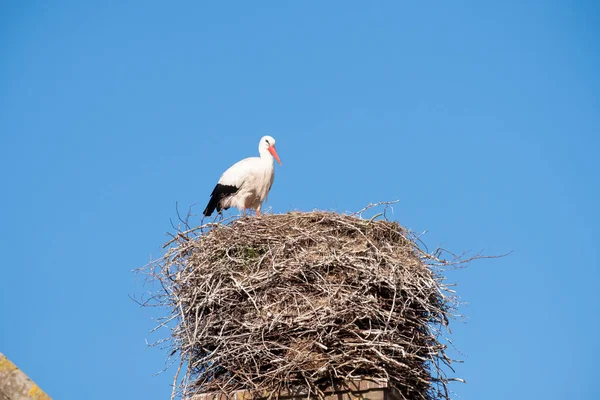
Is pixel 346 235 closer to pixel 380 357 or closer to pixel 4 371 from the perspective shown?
pixel 380 357

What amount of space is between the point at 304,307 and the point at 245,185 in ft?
13.4

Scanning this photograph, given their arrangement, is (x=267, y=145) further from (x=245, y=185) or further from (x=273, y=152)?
(x=245, y=185)

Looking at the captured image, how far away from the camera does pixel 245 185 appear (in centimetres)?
1167

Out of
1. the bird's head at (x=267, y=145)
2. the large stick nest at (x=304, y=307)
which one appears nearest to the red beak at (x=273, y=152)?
the bird's head at (x=267, y=145)

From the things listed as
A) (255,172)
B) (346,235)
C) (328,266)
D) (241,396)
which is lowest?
(241,396)

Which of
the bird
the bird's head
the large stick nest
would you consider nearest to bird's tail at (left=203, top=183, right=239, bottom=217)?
the bird

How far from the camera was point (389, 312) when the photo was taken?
7754 millimetres

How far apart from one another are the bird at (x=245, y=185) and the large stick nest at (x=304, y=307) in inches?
115

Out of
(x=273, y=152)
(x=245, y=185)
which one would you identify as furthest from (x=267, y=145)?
(x=245, y=185)

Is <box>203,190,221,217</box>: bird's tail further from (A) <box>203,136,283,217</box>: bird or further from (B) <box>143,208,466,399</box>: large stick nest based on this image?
(B) <box>143,208,466,399</box>: large stick nest

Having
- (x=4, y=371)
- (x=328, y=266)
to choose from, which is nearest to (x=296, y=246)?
(x=328, y=266)

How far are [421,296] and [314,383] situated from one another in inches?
53.8

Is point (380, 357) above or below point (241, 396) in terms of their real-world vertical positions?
above

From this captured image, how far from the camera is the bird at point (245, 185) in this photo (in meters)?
11.7
